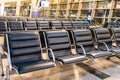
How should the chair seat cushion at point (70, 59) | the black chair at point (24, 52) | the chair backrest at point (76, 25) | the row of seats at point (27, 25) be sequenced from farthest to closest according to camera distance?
the chair backrest at point (76, 25) → the row of seats at point (27, 25) → the chair seat cushion at point (70, 59) → the black chair at point (24, 52)

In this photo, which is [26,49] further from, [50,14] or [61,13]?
[50,14]

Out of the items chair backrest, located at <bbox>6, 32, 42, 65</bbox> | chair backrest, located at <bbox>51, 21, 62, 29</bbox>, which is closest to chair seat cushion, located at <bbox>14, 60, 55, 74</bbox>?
chair backrest, located at <bbox>6, 32, 42, 65</bbox>

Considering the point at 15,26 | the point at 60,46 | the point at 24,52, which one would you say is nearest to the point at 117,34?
the point at 60,46

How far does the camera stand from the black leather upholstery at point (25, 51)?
2.55 metres

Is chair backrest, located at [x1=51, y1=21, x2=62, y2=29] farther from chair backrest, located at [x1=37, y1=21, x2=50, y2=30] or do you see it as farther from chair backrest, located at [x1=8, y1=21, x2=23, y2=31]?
Answer: chair backrest, located at [x1=8, y1=21, x2=23, y2=31]

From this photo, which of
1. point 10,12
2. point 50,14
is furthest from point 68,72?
point 10,12

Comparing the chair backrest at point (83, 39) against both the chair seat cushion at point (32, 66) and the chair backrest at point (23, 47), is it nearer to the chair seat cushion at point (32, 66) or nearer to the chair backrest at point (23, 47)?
the chair backrest at point (23, 47)

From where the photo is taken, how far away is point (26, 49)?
2.74 metres

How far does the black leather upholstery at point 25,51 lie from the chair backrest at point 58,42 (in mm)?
230

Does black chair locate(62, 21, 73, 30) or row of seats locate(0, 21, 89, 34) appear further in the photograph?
black chair locate(62, 21, 73, 30)

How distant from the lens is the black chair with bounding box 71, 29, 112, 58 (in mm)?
3319

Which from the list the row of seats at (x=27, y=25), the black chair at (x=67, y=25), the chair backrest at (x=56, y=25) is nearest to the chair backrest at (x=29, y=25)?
the row of seats at (x=27, y=25)

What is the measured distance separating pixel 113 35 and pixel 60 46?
1.68 m

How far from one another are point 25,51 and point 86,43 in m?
1.38
